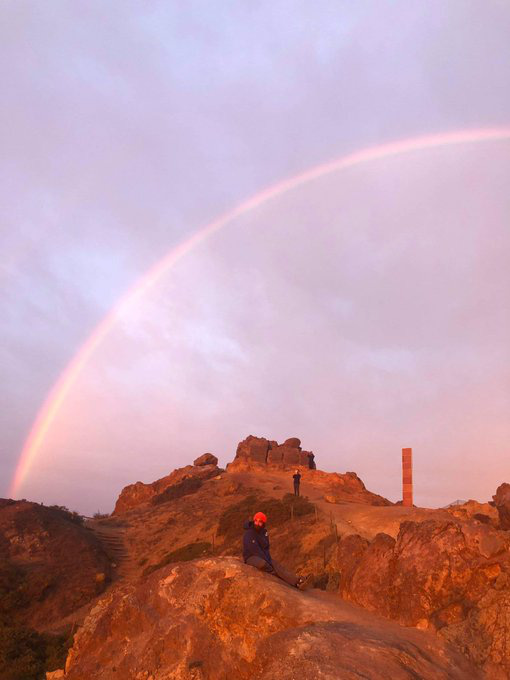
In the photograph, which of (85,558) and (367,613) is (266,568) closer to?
(367,613)

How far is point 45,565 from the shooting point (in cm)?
3253

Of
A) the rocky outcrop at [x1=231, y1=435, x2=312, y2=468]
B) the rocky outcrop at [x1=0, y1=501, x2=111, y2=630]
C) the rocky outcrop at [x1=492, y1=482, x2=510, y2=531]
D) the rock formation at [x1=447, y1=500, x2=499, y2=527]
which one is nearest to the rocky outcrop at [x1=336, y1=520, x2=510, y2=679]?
the rocky outcrop at [x1=492, y1=482, x2=510, y2=531]

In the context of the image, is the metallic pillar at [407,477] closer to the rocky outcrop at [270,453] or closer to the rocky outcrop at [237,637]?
the rocky outcrop at [270,453]

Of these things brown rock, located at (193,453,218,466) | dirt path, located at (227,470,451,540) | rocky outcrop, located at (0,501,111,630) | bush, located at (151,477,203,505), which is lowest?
rocky outcrop, located at (0,501,111,630)

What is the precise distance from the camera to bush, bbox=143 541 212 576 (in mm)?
33875

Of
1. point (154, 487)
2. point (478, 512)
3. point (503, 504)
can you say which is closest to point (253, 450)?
point (154, 487)

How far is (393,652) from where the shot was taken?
661cm

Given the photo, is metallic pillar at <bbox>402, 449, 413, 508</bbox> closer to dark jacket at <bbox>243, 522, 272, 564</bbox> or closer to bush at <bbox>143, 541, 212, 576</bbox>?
bush at <bbox>143, 541, 212, 576</bbox>

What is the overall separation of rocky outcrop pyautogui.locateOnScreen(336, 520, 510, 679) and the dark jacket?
1.81m

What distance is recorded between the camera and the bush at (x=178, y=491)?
5716 centimetres

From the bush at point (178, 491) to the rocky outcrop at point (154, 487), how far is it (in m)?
2.17

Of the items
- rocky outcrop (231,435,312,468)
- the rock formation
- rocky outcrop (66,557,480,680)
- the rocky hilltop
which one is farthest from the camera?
rocky outcrop (231,435,312,468)

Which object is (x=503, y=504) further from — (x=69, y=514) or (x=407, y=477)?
(x=69, y=514)

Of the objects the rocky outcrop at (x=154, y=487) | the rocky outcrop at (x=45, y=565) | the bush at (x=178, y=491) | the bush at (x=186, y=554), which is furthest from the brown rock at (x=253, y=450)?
the bush at (x=186, y=554)
